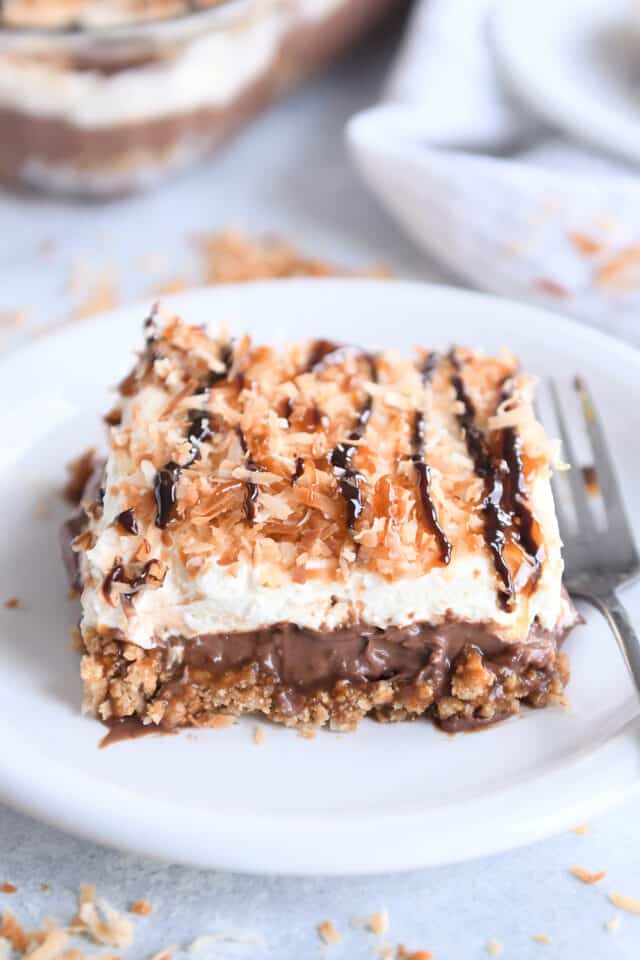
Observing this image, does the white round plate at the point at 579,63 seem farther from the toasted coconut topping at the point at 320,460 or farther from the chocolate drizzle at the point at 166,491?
the chocolate drizzle at the point at 166,491

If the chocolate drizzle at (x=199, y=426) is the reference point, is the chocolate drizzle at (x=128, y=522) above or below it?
below

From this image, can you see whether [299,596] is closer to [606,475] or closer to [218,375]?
[218,375]

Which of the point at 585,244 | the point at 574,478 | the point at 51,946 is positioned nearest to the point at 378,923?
the point at 51,946

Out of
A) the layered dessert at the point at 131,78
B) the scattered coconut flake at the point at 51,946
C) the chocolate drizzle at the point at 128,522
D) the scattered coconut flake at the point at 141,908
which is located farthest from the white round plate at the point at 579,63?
the scattered coconut flake at the point at 51,946

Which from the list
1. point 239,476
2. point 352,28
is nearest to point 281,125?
point 352,28

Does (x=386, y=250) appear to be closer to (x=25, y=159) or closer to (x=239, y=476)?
(x=25, y=159)

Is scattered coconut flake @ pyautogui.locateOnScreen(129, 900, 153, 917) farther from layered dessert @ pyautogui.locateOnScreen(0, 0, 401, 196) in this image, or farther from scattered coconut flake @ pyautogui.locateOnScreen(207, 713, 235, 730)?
layered dessert @ pyautogui.locateOnScreen(0, 0, 401, 196)
